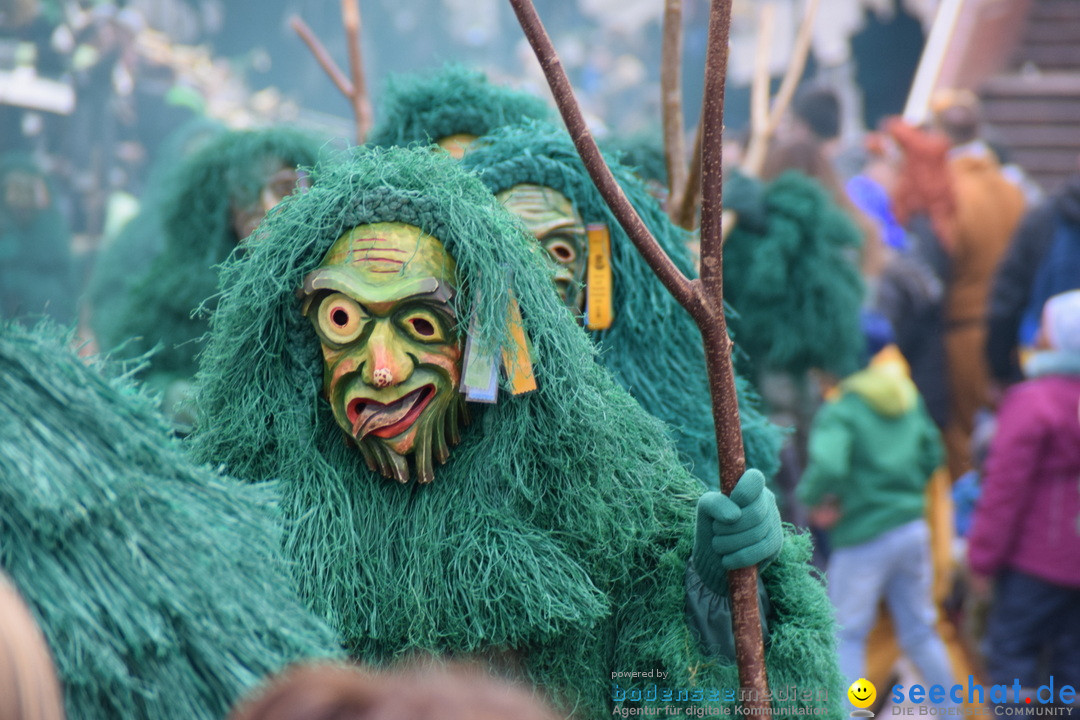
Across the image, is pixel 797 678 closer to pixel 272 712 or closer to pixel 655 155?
pixel 272 712

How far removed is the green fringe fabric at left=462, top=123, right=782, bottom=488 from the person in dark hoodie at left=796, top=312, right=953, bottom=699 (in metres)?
1.43

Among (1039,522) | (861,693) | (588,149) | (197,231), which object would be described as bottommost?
(861,693)

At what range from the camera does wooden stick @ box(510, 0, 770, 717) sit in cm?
157

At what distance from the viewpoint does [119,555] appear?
1186mm

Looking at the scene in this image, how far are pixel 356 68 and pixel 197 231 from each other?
0.73 metres

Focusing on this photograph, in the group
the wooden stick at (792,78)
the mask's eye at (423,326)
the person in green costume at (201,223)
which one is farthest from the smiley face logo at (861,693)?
the person in green costume at (201,223)

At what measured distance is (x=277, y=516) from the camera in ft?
5.30

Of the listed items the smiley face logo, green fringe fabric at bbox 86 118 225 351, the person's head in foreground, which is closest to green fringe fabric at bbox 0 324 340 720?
the person's head in foreground

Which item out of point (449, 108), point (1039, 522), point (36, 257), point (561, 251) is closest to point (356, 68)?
point (449, 108)

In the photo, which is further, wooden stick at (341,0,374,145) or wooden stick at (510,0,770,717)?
wooden stick at (341,0,374,145)

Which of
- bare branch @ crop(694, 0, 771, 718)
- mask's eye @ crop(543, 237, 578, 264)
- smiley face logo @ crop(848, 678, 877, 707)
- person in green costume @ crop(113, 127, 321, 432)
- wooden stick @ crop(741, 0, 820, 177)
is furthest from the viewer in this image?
wooden stick @ crop(741, 0, 820, 177)

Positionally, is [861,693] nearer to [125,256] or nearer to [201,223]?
[201,223]

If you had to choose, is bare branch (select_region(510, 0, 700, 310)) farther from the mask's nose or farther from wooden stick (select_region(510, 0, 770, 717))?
the mask's nose

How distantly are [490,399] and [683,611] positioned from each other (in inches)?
19.0
